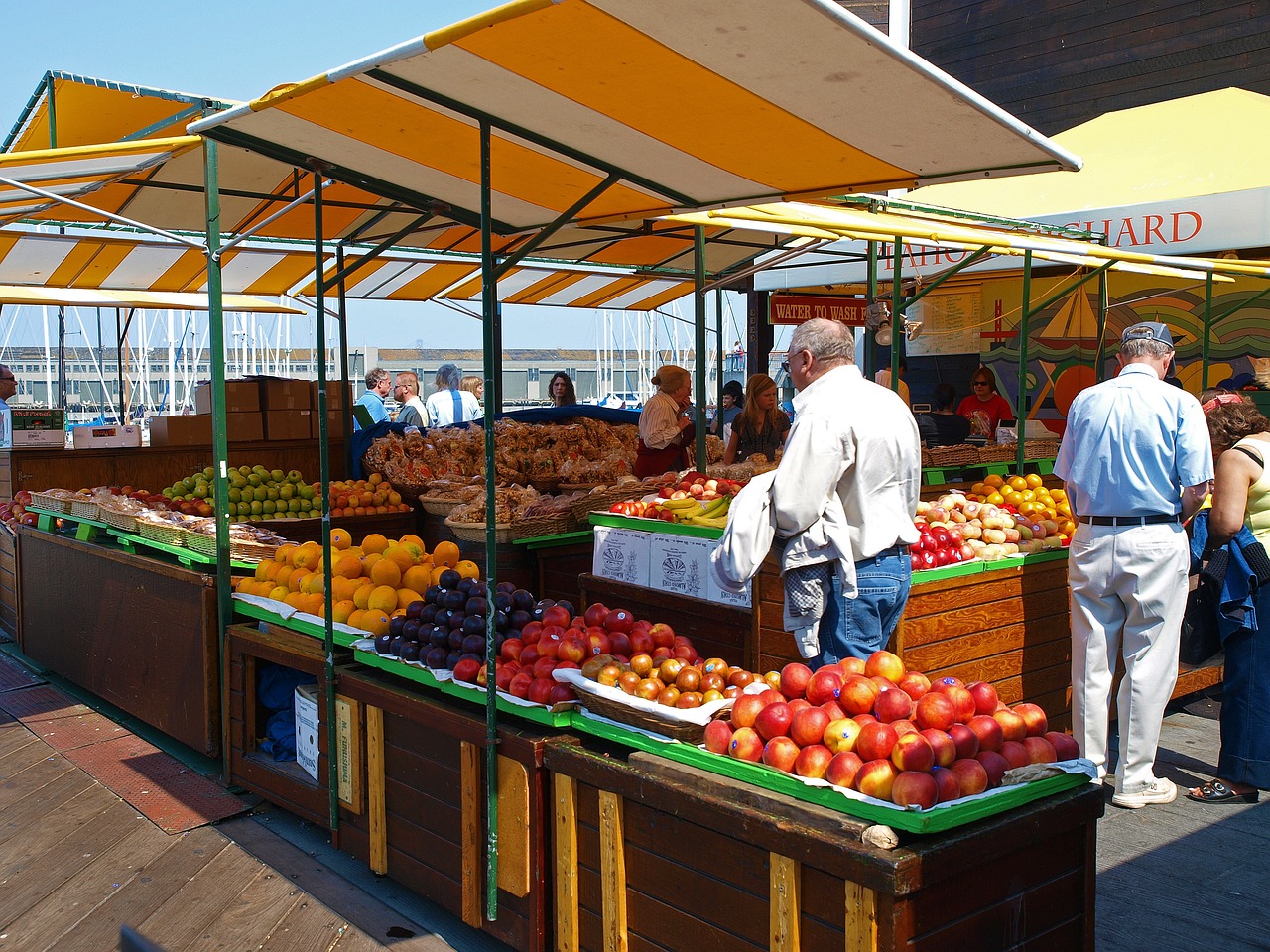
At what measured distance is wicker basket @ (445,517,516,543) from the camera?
630 centimetres

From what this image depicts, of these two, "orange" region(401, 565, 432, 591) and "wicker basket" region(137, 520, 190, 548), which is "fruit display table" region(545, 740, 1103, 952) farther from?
"wicker basket" region(137, 520, 190, 548)

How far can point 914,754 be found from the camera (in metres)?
2.47

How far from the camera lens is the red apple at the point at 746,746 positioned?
2.77 m

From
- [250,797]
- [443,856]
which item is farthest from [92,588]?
[443,856]

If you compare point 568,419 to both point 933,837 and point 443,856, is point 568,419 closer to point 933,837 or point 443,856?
point 443,856

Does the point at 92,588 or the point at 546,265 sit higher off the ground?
the point at 546,265

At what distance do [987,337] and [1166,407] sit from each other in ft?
33.0

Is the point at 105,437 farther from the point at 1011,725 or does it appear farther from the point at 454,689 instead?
the point at 1011,725

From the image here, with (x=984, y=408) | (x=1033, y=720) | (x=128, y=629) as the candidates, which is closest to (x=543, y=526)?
(x=128, y=629)

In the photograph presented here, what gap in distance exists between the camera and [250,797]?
508 cm

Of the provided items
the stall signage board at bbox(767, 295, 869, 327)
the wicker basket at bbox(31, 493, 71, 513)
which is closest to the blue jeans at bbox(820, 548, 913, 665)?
the wicker basket at bbox(31, 493, 71, 513)

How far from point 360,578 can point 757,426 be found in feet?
11.8

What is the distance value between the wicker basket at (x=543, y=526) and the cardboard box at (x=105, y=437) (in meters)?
4.19

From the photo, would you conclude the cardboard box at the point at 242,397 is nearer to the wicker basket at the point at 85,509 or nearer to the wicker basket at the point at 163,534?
the wicker basket at the point at 85,509
